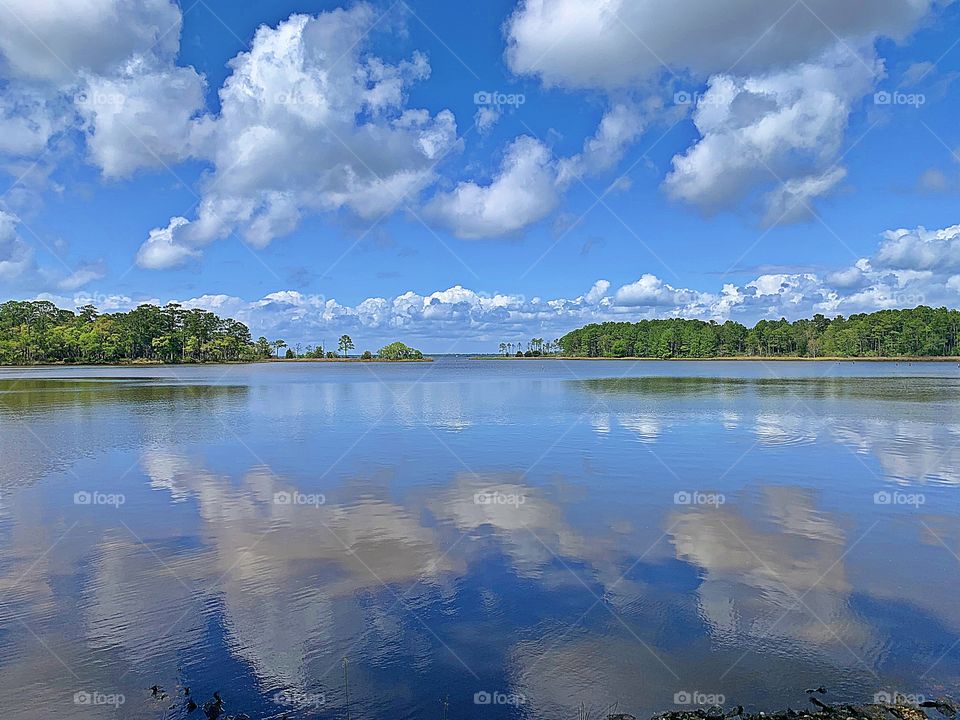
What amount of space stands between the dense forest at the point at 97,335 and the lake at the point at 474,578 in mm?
162195

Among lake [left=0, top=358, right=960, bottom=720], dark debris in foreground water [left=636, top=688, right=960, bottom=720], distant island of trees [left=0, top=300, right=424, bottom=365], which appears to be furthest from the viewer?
distant island of trees [left=0, top=300, right=424, bottom=365]

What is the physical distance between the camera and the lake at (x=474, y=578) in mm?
8444

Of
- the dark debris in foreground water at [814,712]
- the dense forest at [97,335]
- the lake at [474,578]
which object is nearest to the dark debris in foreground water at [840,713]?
the dark debris in foreground water at [814,712]

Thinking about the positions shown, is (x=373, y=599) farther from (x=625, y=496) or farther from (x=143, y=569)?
(x=625, y=496)

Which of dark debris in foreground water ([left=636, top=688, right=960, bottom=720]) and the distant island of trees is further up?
the distant island of trees

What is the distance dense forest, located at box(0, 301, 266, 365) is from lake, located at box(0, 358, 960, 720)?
16219 centimetres

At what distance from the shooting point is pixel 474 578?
1205 centimetres

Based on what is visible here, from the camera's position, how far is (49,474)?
2220 cm

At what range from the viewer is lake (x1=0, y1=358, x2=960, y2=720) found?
8.44m

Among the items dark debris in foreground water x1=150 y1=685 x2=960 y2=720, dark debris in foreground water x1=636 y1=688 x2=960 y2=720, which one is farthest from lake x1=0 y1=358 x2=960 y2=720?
dark debris in foreground water x1=636 y1=688 x2=960 y2=720

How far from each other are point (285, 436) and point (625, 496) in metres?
19.4

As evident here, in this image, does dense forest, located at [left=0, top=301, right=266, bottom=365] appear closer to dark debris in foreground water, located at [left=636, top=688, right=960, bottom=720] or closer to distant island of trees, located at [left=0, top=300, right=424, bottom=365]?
distant island of trees, located at [left=0, top=300, right=424, bottom=365]

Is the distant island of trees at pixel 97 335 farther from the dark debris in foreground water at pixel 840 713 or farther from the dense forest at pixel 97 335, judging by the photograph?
the dark debris in foreground water at pixel 840 713

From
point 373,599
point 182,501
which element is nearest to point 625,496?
point 373,599
